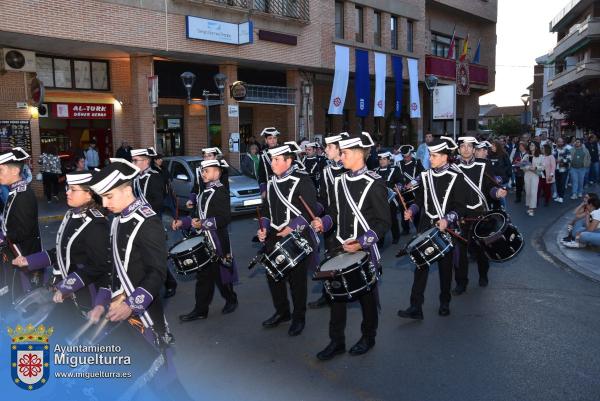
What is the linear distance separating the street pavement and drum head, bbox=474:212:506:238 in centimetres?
86

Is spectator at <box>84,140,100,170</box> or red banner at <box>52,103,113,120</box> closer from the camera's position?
spectator at <box>84,140,100,170</box>

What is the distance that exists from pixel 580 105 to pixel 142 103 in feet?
103

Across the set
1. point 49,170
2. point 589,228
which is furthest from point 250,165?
point 589,228

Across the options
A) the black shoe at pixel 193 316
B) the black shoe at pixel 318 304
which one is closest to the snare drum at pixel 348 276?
the black shoe at pixel 318 304

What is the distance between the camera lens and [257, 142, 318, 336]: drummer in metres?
5.65

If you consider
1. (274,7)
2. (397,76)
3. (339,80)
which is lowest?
(339,80)

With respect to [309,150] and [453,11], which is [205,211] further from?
[453,11]

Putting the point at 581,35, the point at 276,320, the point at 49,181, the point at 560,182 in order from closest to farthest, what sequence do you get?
the point at 276,320, the point at 560,182, the point at 49,181, the point at 581,35

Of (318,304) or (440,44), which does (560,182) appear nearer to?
(318,304)

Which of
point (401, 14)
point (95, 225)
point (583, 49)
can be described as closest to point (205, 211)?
point (95, 225)

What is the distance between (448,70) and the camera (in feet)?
107

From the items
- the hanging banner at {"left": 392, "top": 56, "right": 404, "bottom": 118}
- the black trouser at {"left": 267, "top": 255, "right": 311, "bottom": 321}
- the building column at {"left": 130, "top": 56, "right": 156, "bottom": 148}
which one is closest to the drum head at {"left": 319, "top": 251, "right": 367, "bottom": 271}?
the black trouser at {"left": 267, "top": 255, "right": 311, "bottom": 321}

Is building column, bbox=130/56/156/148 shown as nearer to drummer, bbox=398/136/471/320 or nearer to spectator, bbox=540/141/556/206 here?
spectator, bbox=540/141/556/206

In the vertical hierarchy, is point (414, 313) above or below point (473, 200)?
below
